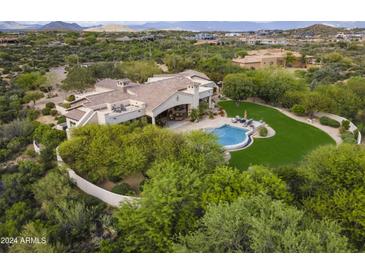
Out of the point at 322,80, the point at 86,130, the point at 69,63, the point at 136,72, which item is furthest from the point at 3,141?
the point at 322,80

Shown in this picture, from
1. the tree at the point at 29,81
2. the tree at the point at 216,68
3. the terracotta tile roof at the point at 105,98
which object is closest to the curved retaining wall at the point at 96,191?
the terracotta tile roof at the point at 105,98

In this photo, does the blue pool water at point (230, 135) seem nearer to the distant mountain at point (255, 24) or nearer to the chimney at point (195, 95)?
the chimney at point (195, 95)

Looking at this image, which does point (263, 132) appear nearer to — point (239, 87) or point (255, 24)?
point (239, 87)

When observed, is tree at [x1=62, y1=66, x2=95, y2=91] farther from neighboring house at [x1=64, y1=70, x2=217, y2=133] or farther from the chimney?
the chimney

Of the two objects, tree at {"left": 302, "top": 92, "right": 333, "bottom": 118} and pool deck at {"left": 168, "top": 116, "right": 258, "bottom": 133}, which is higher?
tree at {"left": 302, "top": 92, "right": 333, "bottom": 118}

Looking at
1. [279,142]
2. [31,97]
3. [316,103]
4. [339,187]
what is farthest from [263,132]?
[31,97]

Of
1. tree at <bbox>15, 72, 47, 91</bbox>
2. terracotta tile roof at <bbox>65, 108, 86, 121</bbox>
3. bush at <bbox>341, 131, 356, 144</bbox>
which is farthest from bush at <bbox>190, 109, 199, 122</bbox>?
tree at <bbox>15, 72, 47, 91</bbox>

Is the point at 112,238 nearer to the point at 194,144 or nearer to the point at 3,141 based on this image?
the point at 194,144
